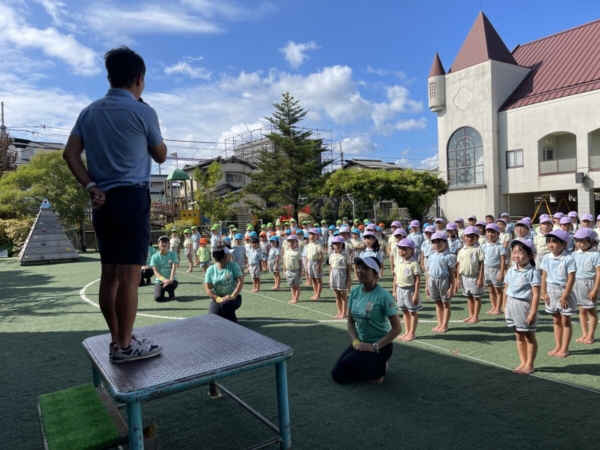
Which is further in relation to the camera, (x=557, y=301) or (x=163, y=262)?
(x=163, y=262)

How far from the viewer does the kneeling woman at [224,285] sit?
758 centimetres

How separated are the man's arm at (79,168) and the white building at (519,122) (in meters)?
28.9

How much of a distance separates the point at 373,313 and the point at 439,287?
8.02ft

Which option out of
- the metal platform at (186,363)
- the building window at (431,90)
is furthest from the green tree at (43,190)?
the metal platform at (186,363)

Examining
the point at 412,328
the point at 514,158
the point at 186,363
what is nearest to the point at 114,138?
the point at 186,363

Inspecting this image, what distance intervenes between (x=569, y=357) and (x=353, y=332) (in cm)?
287

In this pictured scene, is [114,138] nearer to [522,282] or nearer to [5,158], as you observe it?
[522,282]

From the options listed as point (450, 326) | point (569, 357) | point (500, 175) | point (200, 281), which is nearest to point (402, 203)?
point (500, 175)

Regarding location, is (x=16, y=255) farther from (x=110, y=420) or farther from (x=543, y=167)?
(x=543, y=167)

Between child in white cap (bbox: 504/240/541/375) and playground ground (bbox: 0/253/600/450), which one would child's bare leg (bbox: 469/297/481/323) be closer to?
playground ground (bbox: 0/253/600/450)

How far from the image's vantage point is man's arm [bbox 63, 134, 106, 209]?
109 inches

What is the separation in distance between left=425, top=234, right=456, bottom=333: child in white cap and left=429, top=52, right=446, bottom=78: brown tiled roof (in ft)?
91.8

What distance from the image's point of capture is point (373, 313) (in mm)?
5242

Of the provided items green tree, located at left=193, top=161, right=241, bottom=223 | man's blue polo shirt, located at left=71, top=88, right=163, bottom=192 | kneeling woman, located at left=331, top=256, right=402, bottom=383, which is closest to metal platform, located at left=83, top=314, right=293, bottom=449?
man's blue polo shirt, located at left=71, top=88, right=163, bottom=192
